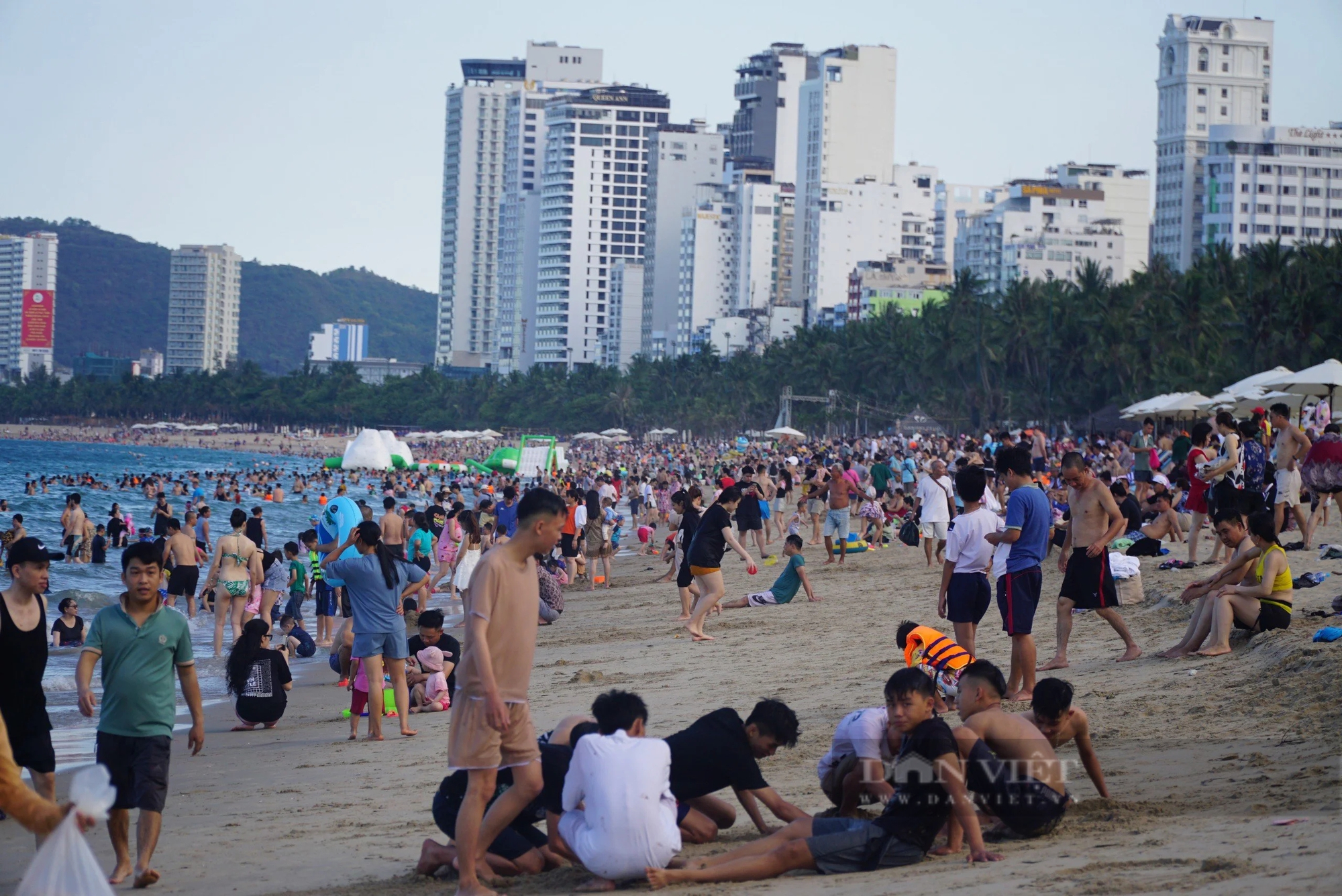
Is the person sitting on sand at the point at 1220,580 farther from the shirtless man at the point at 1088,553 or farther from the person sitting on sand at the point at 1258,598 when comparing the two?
the shirtless man at the point at 1088,553

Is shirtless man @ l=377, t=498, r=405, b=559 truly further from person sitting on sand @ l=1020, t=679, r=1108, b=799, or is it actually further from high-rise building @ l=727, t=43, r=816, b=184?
high-rise building @ l=727, t=43, r=816, b=184

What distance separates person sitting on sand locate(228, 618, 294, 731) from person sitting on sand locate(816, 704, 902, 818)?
572 cm

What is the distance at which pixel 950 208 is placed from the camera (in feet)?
553

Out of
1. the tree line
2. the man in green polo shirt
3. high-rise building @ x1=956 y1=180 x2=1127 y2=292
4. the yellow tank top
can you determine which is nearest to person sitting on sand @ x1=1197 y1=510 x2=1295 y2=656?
the yellow tank top

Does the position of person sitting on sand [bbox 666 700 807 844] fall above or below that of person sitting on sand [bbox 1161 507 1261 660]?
below

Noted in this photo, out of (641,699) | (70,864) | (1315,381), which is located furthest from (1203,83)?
(70,864)

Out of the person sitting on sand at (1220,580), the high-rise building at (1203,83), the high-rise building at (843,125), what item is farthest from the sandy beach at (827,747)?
the high-rise building at (843,125)

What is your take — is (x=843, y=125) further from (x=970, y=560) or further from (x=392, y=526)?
(x=970, y=560)

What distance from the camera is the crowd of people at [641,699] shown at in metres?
5.20

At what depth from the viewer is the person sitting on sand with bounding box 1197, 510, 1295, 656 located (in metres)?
8.42

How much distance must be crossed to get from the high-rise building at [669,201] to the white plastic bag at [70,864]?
6397 inches

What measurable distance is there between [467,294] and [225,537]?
600ft

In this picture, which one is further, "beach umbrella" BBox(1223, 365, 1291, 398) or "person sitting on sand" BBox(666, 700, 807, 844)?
"beach umbrella" BBox(1223, 365, 1291, 398)

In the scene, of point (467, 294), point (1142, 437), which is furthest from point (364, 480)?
point (467, 294)
